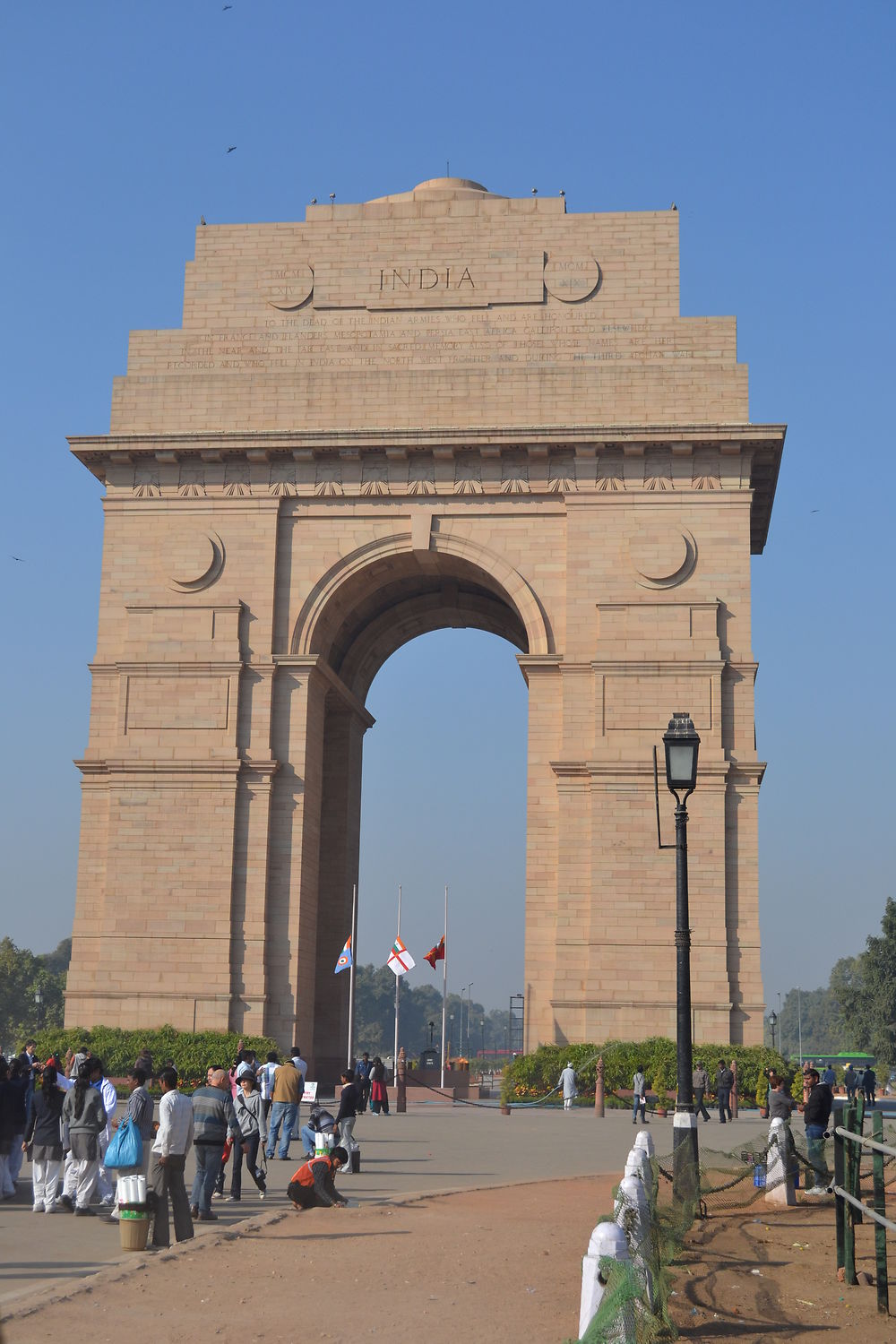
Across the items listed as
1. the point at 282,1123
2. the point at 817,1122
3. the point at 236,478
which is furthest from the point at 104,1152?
the point at 236,478

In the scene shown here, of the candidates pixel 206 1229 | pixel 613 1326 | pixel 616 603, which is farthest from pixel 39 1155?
pixel 616 603

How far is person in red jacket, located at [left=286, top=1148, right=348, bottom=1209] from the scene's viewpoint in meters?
16.1

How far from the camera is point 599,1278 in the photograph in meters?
7.99

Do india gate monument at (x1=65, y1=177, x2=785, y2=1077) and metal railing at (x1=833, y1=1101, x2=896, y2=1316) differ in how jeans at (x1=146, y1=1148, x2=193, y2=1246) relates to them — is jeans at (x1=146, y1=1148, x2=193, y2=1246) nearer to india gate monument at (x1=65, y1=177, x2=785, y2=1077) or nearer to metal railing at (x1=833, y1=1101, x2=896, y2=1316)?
metal railing at (x1=833, y1=1101, x2=896, y2=1316)

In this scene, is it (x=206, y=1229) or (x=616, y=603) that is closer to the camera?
(x=206, y=1229)

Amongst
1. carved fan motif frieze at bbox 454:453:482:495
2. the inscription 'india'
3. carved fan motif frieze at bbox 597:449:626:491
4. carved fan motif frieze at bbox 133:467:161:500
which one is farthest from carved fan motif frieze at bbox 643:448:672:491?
carved fan motif frieze at bbox 133:467:161:500

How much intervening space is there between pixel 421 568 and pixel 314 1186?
22371 mm

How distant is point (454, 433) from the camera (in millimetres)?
35188

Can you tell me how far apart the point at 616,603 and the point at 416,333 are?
27.3 ft

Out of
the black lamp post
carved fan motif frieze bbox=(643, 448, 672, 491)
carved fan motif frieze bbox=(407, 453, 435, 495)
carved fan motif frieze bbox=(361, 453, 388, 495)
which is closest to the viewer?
the black lamp post

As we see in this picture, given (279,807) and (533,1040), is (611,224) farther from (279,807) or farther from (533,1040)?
(533,1040)

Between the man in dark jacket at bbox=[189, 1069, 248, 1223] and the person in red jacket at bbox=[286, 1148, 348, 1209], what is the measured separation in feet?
2.90

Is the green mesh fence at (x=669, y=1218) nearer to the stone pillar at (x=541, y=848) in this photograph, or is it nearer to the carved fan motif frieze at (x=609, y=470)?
the stone pillar at (x=541, y=848)

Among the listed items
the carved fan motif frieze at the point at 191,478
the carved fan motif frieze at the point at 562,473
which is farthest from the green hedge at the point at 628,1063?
the carved fan motif frieze at the point at 191,478
